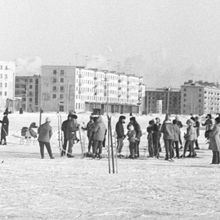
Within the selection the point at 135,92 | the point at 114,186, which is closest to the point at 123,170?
the point at 114,186

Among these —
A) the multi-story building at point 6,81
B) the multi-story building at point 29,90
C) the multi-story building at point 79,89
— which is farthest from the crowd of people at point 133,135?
the multi-story building at point 29,90

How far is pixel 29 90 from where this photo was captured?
181 m

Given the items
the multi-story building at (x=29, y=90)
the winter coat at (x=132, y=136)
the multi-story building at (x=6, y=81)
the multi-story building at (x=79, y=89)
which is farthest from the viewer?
the multi-story building at (x=29, y=90)

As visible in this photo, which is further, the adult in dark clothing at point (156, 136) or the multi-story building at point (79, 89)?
the multi-story building at point (79, 89)

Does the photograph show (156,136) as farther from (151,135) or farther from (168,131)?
(168,131)

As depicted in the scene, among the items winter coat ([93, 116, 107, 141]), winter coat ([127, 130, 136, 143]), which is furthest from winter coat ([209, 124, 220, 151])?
winter coat ([93, 116, 107, 141])

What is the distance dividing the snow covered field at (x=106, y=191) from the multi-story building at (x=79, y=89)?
410 feet

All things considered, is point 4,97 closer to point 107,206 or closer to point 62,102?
point 62,102

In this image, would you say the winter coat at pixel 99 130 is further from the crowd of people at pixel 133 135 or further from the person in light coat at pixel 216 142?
the person in light coat at pixel 216 142

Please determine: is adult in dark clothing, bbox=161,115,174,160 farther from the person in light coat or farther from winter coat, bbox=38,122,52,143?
winter coat, bbox=38,122,52,143

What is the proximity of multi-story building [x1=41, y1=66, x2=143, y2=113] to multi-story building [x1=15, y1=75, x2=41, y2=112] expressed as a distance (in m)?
18.8

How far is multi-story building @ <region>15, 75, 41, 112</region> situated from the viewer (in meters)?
176

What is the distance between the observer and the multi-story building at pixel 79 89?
152 metres

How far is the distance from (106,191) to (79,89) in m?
144
